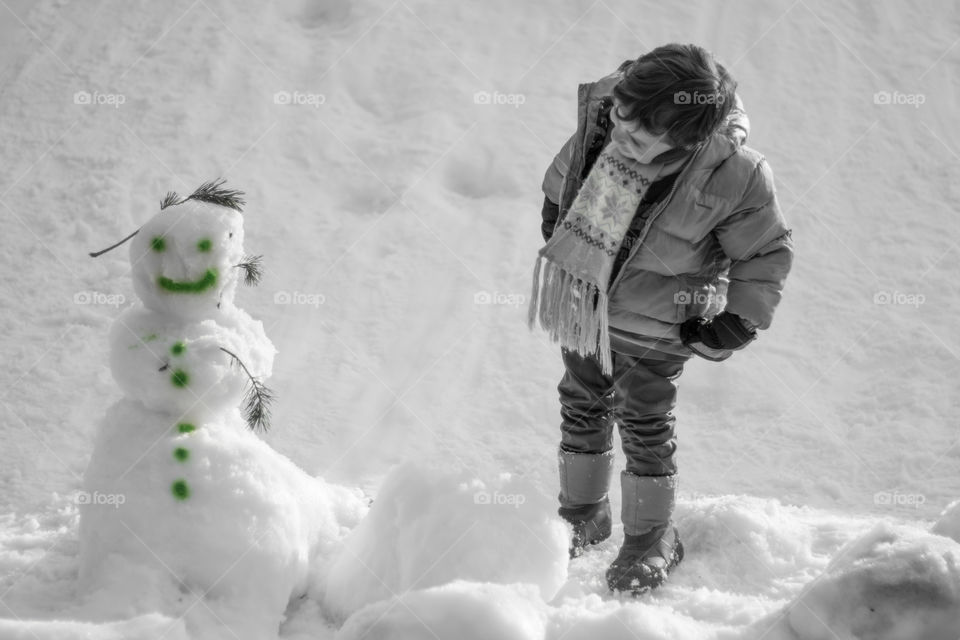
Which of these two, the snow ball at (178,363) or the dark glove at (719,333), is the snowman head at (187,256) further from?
the dark glove at (719,333)

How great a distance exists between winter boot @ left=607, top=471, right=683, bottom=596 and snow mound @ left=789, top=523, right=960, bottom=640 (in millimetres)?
638

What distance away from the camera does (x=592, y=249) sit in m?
Result: 2.74

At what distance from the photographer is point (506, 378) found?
4.58 meters

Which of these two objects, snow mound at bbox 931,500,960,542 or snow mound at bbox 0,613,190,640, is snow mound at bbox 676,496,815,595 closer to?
snow mound at bbox 931,500,960,542

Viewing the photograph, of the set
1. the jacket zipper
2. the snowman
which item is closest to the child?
the jacket zipper

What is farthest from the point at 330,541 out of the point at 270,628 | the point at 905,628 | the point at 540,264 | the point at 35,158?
the point at 35,158

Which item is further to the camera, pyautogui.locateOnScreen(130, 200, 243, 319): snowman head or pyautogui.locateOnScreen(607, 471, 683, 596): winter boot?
pyautogui.locateOnScreen(607, 471, 683, 596): winter boot

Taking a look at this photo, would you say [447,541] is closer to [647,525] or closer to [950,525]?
[647,525]

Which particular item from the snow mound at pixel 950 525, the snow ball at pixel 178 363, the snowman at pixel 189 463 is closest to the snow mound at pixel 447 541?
the snowman at pixel 189 463

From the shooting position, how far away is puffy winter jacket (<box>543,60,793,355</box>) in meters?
2.64

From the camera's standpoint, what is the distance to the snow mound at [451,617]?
7.02 ft

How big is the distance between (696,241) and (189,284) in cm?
132

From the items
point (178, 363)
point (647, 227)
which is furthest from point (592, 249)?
point (178, 363)

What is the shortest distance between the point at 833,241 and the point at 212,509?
4043 mm
